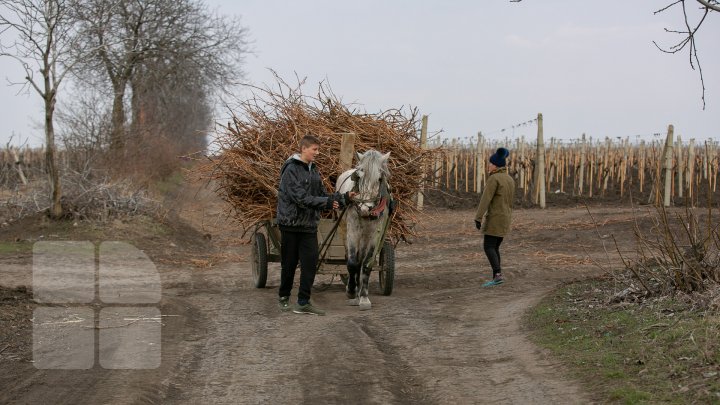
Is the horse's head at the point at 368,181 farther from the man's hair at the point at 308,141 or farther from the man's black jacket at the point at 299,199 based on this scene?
the man's hair at the point at 308,141

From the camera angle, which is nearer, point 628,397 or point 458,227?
point 628,397

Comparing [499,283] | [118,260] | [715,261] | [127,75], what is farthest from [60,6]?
[127,75]

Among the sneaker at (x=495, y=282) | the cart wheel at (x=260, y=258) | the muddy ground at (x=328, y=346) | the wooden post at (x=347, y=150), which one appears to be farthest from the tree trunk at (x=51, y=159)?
the sneaker at (x=495, y=282)

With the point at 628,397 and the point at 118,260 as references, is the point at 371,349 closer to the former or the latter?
the point at 628,397

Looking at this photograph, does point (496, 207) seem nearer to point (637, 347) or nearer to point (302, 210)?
point (302, 210)

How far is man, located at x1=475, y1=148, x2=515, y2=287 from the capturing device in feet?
35.4

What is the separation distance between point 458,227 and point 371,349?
13.7 metres

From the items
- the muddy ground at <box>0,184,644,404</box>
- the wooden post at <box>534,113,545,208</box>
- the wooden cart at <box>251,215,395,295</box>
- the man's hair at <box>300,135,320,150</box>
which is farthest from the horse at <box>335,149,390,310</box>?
the wooden post at <box>534,113,545,208</box>

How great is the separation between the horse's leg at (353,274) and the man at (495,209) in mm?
2056

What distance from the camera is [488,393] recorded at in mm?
5684

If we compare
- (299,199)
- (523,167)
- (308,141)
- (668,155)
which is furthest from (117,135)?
(299,199)

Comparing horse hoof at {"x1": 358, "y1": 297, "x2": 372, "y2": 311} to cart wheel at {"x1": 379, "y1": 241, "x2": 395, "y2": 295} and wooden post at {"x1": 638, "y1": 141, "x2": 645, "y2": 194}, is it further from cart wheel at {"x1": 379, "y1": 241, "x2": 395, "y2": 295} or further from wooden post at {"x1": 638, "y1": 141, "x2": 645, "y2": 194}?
wooden post at {"x1": 638, "y1": 141, "x2": 645, "y2": 194}

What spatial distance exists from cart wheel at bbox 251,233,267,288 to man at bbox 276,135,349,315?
171cm
